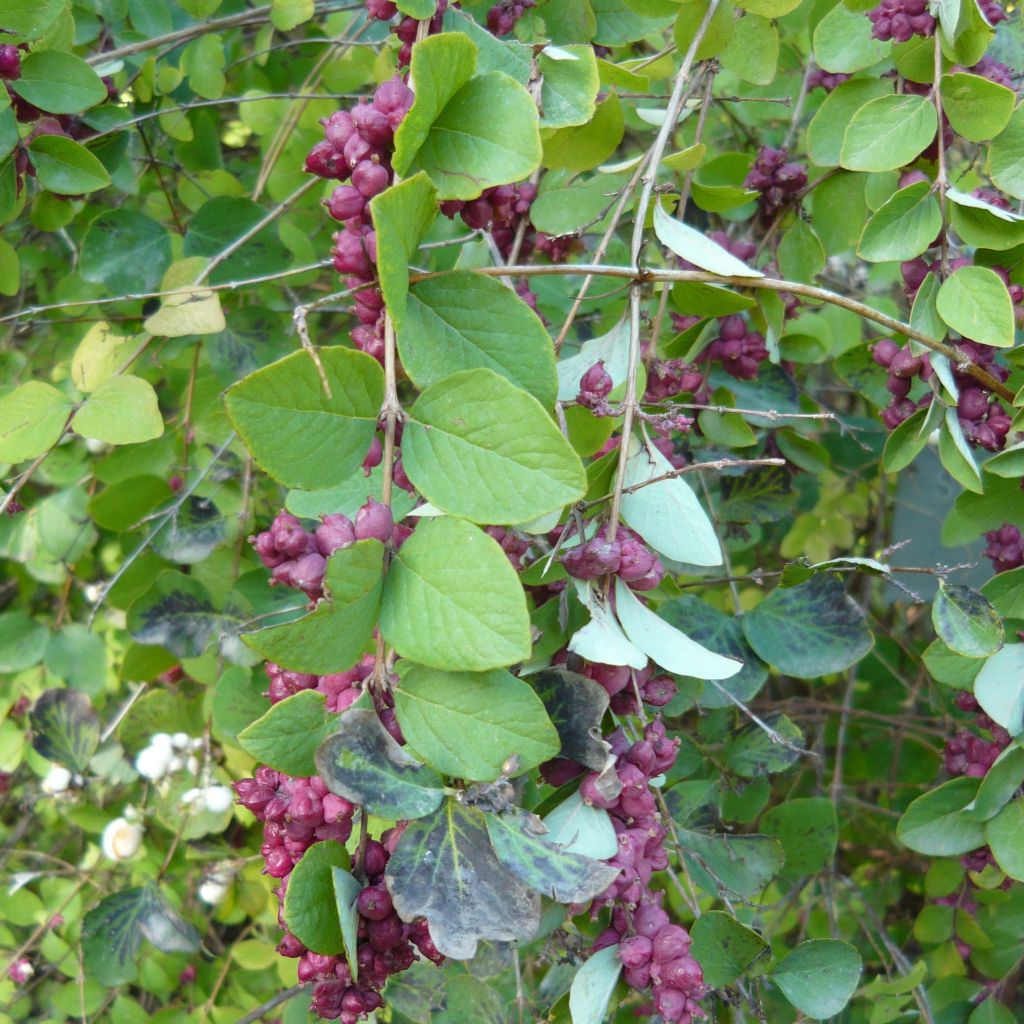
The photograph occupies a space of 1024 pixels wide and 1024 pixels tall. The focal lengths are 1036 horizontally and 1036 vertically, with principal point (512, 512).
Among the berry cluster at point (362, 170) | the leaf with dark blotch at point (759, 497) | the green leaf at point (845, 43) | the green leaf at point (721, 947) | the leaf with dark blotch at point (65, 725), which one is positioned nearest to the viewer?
the berry cluster at point (362, 170)

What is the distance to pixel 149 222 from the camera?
3.86 feet

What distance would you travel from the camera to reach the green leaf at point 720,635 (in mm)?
921

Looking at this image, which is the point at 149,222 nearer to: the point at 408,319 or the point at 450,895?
the point at 408,319

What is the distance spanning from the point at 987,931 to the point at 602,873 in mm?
977

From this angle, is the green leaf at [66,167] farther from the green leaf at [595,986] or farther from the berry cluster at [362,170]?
the green leaf at [595,986]

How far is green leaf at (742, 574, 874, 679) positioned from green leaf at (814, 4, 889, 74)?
453 mm

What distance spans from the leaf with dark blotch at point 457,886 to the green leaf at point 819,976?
0.32 meters

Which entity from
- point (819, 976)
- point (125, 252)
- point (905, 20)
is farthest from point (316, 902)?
point (125, 252)

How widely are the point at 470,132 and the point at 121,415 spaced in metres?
0.38

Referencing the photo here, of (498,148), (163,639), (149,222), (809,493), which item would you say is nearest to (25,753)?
(163,639)

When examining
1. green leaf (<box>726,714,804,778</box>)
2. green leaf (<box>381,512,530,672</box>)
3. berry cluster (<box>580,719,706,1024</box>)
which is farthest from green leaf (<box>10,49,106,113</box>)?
green leaf (<box>726,714,804,778</box>)

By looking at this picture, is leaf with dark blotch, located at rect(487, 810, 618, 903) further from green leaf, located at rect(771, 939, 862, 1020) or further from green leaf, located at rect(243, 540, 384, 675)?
green leaf, located at rect(771, 939, 862, 1020)

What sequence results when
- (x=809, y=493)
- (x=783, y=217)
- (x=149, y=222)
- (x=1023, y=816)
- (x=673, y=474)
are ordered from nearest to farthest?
(x=673, y=474), (x=1023, y=816), (x=783, y=217), (x=149, y=222), (x=809, y=493)

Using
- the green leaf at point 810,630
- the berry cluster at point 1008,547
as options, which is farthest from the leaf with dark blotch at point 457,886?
the berry cluster at point 1008,547
